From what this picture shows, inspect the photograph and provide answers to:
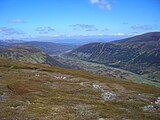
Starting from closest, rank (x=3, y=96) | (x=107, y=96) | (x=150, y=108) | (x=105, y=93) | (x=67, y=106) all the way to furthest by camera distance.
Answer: (x=67, y=106) < (x=150, y=108) < (x=3, y=96) < (x=107, y=96) < (x=105, y=93)

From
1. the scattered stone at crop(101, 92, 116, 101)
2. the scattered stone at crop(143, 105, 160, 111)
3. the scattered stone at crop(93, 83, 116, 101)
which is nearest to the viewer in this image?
the scattered stone at crop(143, 105, 160, 111)

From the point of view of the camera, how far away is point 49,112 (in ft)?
124

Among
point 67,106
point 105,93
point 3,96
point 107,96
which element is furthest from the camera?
point 105,93

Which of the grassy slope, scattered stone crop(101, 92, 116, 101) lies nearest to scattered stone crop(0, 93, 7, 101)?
the grassy slope

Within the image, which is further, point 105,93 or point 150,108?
point 105,93

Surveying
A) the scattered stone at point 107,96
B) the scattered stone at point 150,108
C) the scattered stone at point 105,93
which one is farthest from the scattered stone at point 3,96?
the scattered stone at point 150,108

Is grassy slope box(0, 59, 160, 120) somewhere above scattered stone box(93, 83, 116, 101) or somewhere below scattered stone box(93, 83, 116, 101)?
above

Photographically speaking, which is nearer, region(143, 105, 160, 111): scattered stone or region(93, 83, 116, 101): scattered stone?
region(143, 105, 160, 111): scattered stone

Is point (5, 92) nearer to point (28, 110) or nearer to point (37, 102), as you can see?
point (37, 102)

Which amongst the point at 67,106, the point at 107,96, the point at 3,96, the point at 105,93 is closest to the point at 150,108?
the point at 107,96

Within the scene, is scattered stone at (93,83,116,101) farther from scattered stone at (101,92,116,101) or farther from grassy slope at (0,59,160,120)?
grassy slope at (0,59,160,120)

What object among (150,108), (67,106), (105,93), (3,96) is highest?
(3,96)

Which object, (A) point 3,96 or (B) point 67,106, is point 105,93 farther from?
(A) point 3,96

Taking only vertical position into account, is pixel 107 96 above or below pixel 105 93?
above
